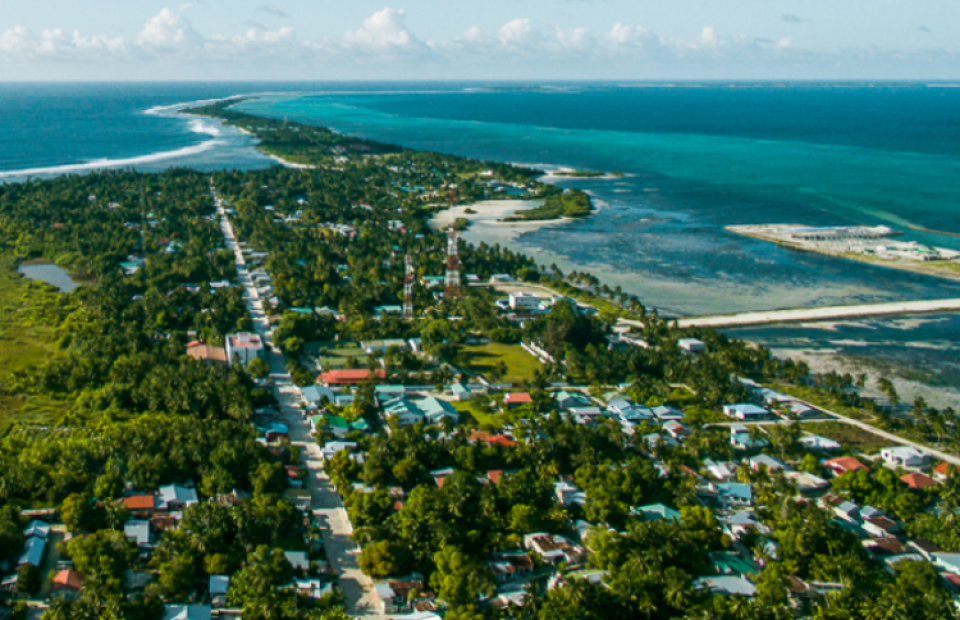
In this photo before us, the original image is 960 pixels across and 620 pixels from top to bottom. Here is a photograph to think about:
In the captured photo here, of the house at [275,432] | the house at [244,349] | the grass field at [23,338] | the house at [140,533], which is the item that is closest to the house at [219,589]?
the house at [140,533]

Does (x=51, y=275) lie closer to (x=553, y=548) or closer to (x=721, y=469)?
(x=553, y=548)

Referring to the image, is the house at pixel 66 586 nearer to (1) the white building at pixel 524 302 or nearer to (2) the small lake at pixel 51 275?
(1) the white building at pixel 524 302

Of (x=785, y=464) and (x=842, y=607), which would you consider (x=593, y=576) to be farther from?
(x=785, y=464)

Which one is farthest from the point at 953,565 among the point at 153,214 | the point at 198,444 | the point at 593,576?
the point at 153,214

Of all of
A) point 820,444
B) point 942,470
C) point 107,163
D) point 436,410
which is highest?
point 107,163

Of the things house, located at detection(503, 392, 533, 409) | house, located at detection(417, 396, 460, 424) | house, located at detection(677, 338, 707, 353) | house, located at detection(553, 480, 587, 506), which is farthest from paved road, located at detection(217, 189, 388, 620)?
house, located at detection(677, 338, 707, 353)

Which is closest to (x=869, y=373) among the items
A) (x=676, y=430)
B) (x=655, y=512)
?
(x=676, y=430)

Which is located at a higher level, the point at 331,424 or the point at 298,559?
the point at 331,424
